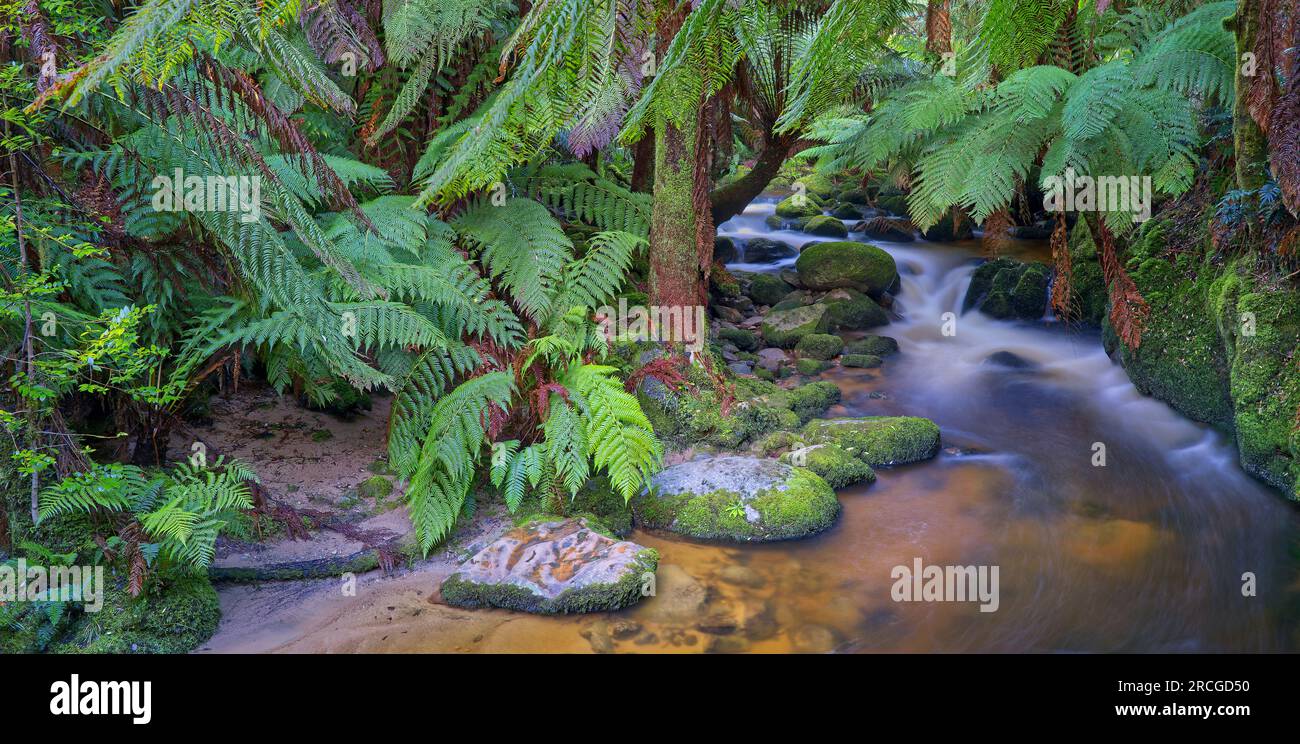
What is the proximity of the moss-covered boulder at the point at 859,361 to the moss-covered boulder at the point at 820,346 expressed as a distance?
0.10 metres

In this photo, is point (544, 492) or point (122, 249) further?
point (544, 492)

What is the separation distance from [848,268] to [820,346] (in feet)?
4.87

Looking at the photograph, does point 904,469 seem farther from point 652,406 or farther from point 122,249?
point 122,249

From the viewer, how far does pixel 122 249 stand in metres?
3.53

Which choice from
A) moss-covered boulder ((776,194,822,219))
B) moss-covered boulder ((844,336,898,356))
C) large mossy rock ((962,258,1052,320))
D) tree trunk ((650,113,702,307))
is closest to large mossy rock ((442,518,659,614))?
tree trunk ((650,113,702,307))

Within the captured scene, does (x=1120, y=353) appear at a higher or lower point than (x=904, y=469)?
higher

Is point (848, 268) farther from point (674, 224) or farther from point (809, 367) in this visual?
point (674, 224)

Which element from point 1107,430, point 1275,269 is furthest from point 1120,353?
point 1275,269

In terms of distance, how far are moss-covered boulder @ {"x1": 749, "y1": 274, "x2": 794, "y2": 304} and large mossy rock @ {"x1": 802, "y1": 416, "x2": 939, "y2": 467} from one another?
2975 mm

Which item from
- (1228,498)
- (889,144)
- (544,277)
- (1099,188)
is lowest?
(1228,498)

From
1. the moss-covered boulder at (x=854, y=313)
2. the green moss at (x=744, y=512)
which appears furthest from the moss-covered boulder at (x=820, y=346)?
the green moss at (x=744, y=512)

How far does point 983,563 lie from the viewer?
13.4 feet

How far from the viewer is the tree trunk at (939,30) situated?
6129 mm

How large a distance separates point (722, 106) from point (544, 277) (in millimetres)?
1535
